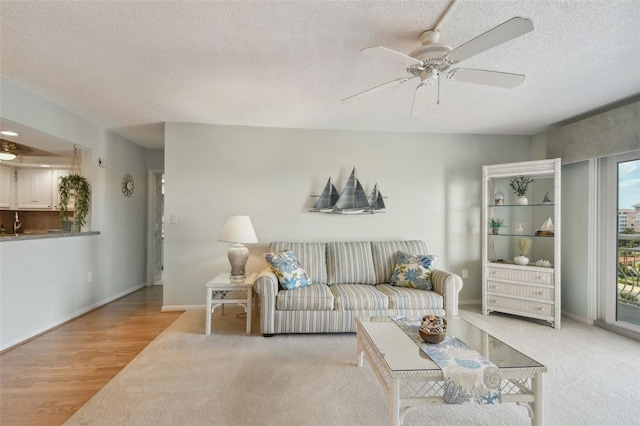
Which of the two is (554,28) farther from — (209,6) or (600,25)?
(209,6)

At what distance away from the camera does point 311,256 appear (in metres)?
3.59

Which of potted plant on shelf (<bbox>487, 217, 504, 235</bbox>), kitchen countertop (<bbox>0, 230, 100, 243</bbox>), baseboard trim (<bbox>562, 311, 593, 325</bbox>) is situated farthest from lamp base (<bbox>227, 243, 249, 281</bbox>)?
baseboard trim (<bbox>562, 311, 593, 325</bbox>)

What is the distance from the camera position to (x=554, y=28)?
1889 mm

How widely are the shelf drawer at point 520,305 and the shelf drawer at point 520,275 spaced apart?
248mm

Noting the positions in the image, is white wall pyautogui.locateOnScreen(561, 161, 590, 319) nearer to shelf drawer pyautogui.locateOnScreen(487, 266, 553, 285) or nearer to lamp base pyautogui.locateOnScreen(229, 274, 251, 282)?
shelf drawer pyautogui.locateOnScreen(487, 266, 553, 285)

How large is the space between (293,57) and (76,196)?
10.8 ft

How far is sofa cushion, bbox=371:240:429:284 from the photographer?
11.9ft

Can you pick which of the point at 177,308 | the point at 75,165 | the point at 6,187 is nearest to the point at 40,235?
the point at 75,165

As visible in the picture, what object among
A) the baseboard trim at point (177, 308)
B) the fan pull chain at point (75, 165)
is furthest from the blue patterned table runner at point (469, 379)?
the fan pull chain at point (75, 165)

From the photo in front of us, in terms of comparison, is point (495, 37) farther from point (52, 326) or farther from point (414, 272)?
point (52, 326)

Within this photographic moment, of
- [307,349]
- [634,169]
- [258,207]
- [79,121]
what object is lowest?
[307,349]

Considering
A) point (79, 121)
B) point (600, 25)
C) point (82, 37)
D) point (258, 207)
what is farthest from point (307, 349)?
point (79, 121)

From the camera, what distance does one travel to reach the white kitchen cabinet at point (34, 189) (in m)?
5.06

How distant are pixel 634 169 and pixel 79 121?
6324 millimetres
